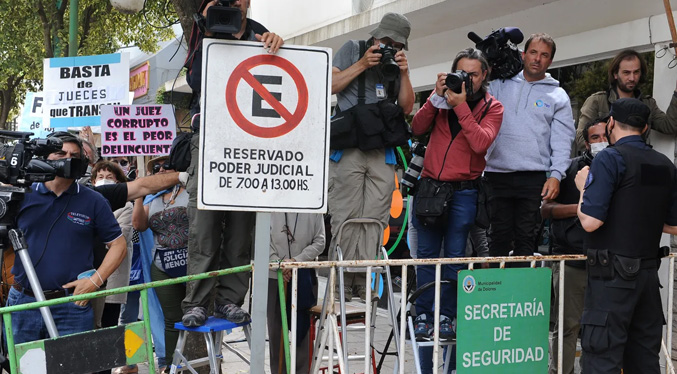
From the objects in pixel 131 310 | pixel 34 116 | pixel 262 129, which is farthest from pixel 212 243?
pixel 34 116

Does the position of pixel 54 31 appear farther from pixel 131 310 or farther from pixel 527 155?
pixel 527 155

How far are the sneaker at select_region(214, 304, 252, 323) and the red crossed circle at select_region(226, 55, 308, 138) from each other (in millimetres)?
1707

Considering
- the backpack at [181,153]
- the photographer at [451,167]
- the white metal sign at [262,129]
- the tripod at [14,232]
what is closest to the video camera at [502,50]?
the photographer at [451,167]

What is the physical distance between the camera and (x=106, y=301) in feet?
22.4

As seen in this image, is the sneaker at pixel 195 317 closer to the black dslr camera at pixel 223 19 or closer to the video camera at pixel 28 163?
the video camera at pixel 28 163

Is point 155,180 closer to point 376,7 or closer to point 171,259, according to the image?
point 171,259

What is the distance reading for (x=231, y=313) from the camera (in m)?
5.01

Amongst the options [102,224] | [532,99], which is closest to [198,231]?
[102,224]

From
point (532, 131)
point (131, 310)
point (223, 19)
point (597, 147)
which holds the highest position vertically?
point (223, 19)

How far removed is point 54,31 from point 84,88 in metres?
7.76

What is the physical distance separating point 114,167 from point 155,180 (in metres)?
1.55

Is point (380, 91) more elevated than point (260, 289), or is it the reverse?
point (380, 91)

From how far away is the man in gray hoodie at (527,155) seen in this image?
584cm

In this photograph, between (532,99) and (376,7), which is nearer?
(532,99)
